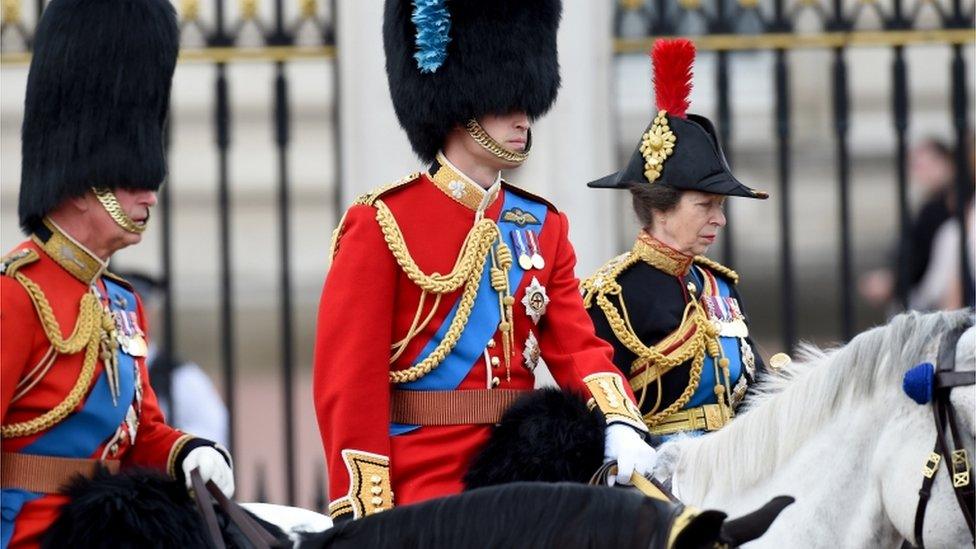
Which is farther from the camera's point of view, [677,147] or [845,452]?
[677,147]

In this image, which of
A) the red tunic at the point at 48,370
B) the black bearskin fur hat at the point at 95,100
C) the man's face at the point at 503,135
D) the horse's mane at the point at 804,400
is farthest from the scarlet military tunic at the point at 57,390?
the horse's mane at the point at 804,400

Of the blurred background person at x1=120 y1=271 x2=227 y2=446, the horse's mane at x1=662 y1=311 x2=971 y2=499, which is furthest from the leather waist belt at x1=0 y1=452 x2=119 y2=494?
the blurred background person at x1=120 y1=271 x2=227 y2=446

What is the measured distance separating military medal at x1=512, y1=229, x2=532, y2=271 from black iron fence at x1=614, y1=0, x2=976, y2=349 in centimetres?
362

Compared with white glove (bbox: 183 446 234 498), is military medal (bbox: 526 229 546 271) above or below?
above

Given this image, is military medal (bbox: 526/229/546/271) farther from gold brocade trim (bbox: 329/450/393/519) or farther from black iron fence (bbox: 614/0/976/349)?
black iron fence (bbox: 614/0/976/349)

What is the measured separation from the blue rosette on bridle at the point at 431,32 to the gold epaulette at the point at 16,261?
918 mm

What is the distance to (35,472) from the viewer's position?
3.89 meters

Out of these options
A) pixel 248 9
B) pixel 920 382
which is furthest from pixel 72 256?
pixel 248 9

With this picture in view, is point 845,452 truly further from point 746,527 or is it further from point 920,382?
point 746,527

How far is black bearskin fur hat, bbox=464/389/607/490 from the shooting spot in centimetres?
403

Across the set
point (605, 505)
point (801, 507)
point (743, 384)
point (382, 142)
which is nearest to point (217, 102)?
point (382, 142)

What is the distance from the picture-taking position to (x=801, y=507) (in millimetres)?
4207

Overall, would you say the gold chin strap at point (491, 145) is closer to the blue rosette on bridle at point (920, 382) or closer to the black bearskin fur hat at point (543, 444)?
the black bearskin fur hat at point (543, 444)

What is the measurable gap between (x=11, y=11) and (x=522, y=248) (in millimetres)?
3950
